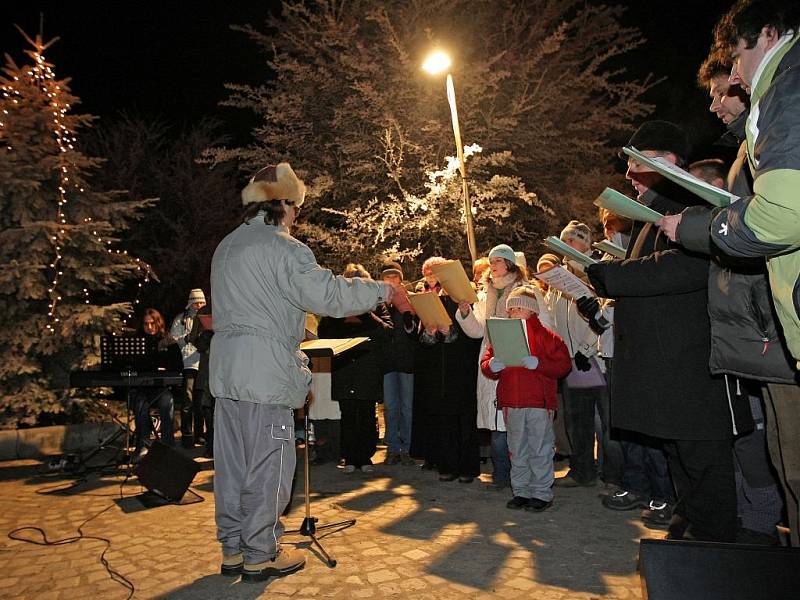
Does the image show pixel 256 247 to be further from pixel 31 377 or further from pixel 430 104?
pixel 430 104

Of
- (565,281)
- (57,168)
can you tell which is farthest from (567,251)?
(57,168)

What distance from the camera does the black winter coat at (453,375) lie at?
22.4 ft

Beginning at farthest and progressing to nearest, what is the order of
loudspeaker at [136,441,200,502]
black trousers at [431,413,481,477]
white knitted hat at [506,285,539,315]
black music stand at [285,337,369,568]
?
black trousers at [431,413,481,477]
loudspeaker at [136,441,200,502]
white knitted hat at [506,285,539,315]
black music stand at [285,337,369,568]

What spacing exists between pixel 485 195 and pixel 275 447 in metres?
10.3

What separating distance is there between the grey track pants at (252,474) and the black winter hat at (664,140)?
106 inches

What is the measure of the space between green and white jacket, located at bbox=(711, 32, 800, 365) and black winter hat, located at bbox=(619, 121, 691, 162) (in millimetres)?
1377

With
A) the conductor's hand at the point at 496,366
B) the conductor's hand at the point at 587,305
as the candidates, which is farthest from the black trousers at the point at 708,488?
the conductor's hand at the point at 496,366

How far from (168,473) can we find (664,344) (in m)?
4.52

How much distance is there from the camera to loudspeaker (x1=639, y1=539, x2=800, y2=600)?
2361 mm

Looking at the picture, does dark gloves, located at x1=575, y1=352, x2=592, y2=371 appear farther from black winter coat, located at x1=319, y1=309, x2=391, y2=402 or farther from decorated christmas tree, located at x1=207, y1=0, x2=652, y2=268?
decorated christmas tree, located at x1=207, y1=0, x2=652, y2=268

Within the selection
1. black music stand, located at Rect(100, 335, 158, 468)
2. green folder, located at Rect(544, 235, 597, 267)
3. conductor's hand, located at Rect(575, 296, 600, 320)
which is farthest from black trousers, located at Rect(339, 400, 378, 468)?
green folder, located at Rect(544, 235, 597, 267)

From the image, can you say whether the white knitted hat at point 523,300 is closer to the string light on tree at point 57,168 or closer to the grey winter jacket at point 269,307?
the grey winter jacket at point 269,307

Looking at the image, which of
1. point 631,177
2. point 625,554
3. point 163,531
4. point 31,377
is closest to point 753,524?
point 625,554

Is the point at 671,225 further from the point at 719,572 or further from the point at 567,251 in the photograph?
the point at 719,572
